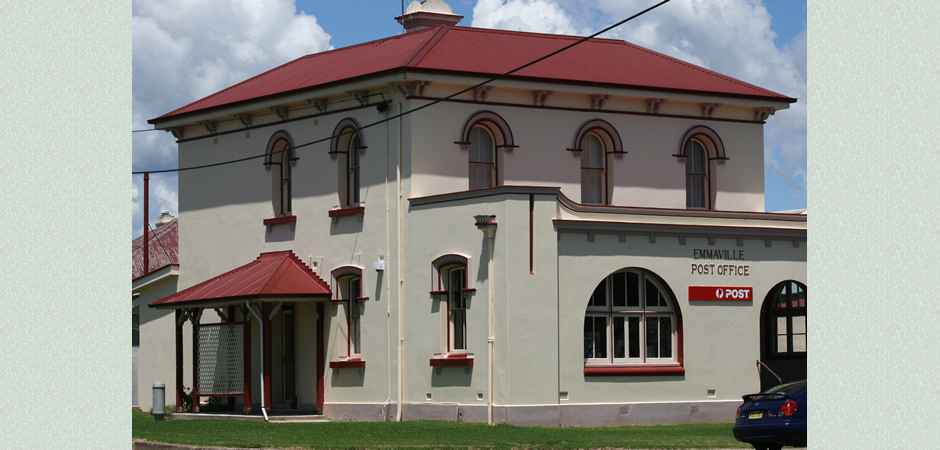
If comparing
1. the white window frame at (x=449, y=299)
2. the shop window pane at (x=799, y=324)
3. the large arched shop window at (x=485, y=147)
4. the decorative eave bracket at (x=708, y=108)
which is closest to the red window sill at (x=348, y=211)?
the large arched shop window at (x=485, y=147)

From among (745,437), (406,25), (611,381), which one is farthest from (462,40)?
(745,437)

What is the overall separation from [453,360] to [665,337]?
170 inches

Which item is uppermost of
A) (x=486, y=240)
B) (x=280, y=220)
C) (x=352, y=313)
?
(x=280, y=220)

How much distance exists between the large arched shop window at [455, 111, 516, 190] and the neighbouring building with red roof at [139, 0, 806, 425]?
44 mm

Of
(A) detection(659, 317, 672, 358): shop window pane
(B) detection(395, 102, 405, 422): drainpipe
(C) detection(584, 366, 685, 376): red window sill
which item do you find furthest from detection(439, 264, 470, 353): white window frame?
(A) detection(659, 317, 672, 358): shop window pane

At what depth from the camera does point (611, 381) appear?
29.6 m

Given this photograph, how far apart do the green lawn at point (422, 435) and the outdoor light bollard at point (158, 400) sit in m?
2.31

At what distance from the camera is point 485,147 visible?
1272 inches

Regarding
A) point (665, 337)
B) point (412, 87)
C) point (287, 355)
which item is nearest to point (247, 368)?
point (287, 355)

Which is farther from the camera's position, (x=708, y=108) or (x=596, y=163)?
(x=708, y=108)

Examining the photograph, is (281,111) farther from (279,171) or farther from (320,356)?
(320,356)

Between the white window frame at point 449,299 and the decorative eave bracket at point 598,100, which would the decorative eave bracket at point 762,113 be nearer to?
the decorative eave bracket at point 598,100

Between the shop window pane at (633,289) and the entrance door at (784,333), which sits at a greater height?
the shop window pane at (633,289)

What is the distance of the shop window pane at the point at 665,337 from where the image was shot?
100 ft
